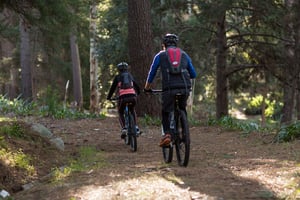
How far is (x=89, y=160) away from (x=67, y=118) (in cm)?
678

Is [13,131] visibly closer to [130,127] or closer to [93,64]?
[130,127]

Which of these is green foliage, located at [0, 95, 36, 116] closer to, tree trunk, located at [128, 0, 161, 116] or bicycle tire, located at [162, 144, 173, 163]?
tree trunk, located at [128, 0, 161, 116]

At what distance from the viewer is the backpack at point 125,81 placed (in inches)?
358

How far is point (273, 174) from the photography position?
584 cm

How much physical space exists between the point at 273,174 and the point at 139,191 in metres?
1.82

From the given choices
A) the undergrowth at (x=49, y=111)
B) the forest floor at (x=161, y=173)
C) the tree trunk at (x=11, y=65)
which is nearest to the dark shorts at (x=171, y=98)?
the forest floor at (x=161, y=173)

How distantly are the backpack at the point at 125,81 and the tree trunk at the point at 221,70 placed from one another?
23.5 feet

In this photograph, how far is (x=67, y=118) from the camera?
1418 cm

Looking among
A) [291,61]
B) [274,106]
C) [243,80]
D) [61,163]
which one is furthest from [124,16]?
[274,106]

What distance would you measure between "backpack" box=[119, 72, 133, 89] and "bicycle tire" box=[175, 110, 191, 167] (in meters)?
2.44

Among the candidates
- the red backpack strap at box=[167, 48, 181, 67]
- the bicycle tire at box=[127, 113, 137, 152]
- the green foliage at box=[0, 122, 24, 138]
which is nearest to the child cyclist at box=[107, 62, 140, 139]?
the bicycle tire at box=[127, 113, 137, 152]

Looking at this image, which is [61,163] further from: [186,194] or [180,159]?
[186,194]

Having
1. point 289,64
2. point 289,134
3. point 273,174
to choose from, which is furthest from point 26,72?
point 273,174

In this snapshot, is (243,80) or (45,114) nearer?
(45,114)
